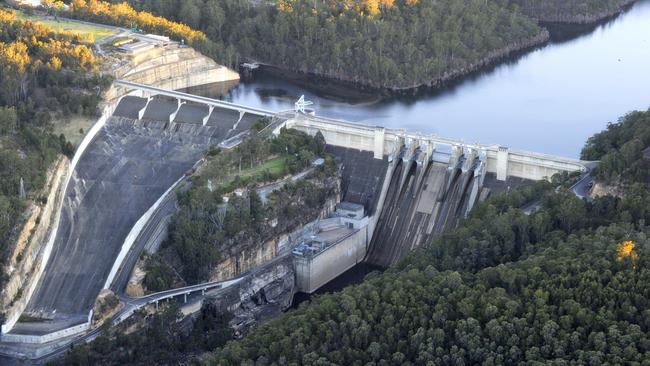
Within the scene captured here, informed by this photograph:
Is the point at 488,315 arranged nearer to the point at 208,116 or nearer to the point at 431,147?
Answer: the point at 431,147

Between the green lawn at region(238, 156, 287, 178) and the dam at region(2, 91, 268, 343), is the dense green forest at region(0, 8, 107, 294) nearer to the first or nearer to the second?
the dam at region(2, 91, 268, 343)

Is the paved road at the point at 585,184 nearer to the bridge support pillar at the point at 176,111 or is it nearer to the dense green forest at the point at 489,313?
the dense green forest at the point at 489,313

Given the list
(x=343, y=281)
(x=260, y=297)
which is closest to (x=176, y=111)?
(x=343, y=281)

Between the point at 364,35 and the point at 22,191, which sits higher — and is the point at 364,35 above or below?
above

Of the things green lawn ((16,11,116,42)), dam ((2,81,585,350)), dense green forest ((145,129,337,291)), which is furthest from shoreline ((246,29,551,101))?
dense green forest ((145,129,337,291))

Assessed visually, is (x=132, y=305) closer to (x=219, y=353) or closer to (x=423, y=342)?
(x=219, y=353)

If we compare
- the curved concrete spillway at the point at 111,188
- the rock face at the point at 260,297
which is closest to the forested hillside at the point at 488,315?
the rock face at the point at 260,297
